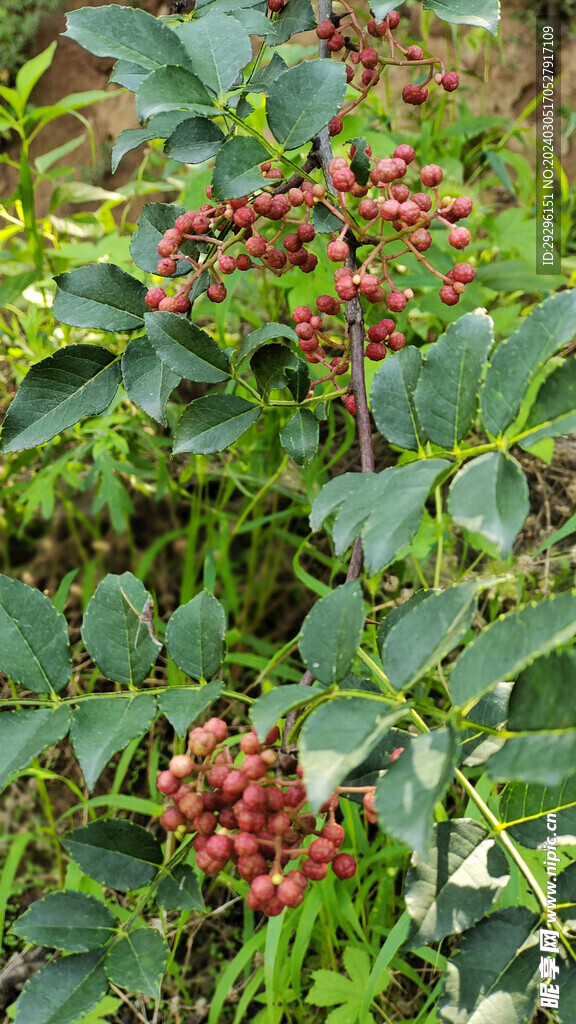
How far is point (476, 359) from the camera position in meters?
0.47

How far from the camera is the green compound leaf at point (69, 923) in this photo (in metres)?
0.51

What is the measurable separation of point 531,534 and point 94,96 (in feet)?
4.05

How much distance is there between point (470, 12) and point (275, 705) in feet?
1.81

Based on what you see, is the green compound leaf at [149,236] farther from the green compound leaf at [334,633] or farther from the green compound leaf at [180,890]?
the green compound leaf at [180,890]

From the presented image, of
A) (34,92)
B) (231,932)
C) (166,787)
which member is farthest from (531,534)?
(34,92)

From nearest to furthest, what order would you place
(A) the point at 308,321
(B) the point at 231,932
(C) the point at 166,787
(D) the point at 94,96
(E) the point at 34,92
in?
(C) the point at 166,787 → (A) the point at 308,321 → (B) the point at 231,932 → (D) the point at 94,96 → (E) the point at 34,92

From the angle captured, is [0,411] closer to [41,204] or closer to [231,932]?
[41,204]

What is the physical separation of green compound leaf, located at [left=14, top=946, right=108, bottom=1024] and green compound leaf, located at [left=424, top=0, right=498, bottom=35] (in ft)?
2.39

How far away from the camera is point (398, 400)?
53 centimetres

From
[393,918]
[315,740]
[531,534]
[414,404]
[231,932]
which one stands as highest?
[414,404]

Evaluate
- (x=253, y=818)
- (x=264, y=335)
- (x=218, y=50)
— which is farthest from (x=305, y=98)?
(x=253, y=818)

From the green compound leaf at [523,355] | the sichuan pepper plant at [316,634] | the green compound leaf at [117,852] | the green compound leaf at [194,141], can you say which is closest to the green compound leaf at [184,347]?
the sichuan pepper plant at [316,634]

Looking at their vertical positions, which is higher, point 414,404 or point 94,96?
point 94,96

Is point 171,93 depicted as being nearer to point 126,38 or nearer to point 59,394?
point 126,38
